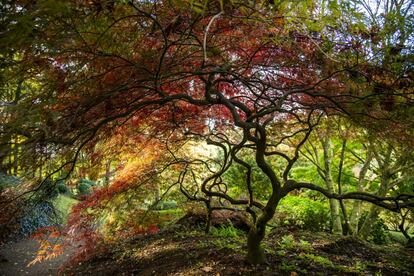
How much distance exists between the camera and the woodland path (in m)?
6.16

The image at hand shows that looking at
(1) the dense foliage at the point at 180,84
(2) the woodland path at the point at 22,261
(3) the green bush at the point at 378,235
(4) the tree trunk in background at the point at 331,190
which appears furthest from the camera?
(2) the woodland path at the point at 22,261

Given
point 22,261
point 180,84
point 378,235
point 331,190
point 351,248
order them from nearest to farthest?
1. point 180,84
2. point 351,248
3. point 331,190
4. point 378,235
5. point 22,261

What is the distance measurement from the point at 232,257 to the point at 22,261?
5.98 m

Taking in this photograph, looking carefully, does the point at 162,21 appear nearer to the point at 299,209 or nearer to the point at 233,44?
the point at 233,44

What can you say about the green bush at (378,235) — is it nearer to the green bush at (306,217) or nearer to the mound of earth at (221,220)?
the green bush at (306,217)

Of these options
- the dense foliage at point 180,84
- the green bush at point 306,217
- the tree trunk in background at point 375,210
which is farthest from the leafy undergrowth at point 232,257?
the green bush at point 306,217

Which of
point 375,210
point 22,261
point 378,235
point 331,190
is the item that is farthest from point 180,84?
point 22,261

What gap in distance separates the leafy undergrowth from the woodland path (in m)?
2.37

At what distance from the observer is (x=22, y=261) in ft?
22.2

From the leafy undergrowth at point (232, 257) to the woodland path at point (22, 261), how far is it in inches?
93.5

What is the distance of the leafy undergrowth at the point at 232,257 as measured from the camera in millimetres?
2707

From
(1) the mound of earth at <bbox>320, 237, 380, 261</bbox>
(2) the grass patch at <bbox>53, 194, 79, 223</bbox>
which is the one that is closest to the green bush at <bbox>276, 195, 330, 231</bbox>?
(1) the mound of earth at <bbox>320, 237, 380, 261</bbox>

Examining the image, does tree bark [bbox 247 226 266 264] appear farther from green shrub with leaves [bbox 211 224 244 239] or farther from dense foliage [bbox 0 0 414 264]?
green shrub with leaves [bbox 211 224 244 239]

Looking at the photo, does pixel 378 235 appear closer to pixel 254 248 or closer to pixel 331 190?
pixel 331 190
